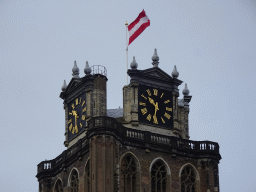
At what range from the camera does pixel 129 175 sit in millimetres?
130500

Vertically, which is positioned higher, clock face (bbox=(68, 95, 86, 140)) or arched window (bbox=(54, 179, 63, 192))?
clock face (bbox=(68, 95, 86, 140))

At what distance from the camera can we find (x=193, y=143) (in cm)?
13650

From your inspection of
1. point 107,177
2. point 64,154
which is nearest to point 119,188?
point 107,177

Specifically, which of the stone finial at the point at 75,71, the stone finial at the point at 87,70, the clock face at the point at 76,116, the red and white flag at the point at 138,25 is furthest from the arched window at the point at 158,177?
the red and white flag at the point at 138,25

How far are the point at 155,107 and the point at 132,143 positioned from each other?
630 cm

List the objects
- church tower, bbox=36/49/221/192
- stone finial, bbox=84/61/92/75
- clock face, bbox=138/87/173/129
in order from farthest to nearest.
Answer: stone finial, bbox=84/61/92/75 → clock face, bbox=138/87/173/129 → church tower, bbox=36/49/221/192

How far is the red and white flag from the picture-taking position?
5497 inches

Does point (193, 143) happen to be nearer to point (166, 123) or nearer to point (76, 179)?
point (166, 123)

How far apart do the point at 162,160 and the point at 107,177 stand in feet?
27.3

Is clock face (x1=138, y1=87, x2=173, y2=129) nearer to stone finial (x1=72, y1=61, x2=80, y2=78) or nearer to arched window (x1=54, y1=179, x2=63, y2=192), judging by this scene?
stone finial (x1=72, y1=61, x2=80, y2=78)

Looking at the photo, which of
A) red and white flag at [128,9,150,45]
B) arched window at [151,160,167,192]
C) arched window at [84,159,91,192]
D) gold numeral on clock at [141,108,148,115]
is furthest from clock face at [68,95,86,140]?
arched window at [151,160,167,192]

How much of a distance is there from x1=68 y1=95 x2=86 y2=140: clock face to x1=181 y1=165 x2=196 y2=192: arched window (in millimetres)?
11014

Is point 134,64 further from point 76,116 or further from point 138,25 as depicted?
point 76,116

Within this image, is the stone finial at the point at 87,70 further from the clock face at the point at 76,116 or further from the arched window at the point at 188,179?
the arched window at the point at 188,179
